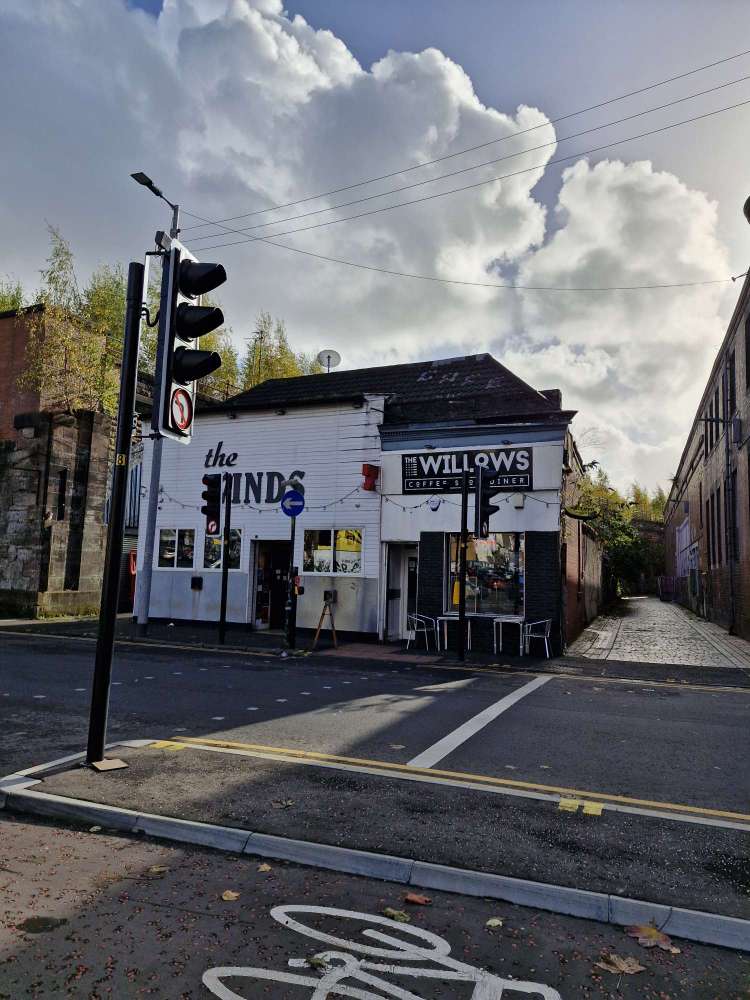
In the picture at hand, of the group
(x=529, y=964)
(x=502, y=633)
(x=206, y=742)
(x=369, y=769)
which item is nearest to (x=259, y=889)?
(x=529, y=964)

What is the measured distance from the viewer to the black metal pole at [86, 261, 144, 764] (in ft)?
19.4

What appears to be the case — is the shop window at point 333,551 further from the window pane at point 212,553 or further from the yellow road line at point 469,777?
the yellow road line at point 469,777

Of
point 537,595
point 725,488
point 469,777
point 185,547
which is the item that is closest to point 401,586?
point 537,595

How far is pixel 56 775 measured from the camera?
5770 mm

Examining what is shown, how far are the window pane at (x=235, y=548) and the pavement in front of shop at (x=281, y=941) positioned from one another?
1602 cm

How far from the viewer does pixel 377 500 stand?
18609 millimetres

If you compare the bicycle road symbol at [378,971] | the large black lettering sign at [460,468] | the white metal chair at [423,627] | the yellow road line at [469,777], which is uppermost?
the large black lettering sign at [460,468]

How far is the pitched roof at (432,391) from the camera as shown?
17703 millimetres

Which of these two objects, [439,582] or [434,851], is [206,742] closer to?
[434,851]

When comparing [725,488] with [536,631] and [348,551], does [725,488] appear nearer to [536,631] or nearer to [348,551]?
[536,631]

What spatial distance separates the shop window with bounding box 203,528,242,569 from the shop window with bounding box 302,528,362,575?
7.55 ft

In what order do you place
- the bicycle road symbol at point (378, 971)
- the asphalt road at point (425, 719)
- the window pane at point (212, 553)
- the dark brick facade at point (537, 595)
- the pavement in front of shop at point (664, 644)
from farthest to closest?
the window pane at point (212, 553), the dark brick facade at point (537, 595), the pavement in front of shop at point (664, 644), the asphalt road at point (425, 719), the bicycle road symbol at point (378, 971)

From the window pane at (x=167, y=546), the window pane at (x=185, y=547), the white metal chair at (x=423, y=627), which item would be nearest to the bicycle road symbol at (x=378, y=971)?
the white metal chair at (x=423, y=627)

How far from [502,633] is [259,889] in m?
13.1
